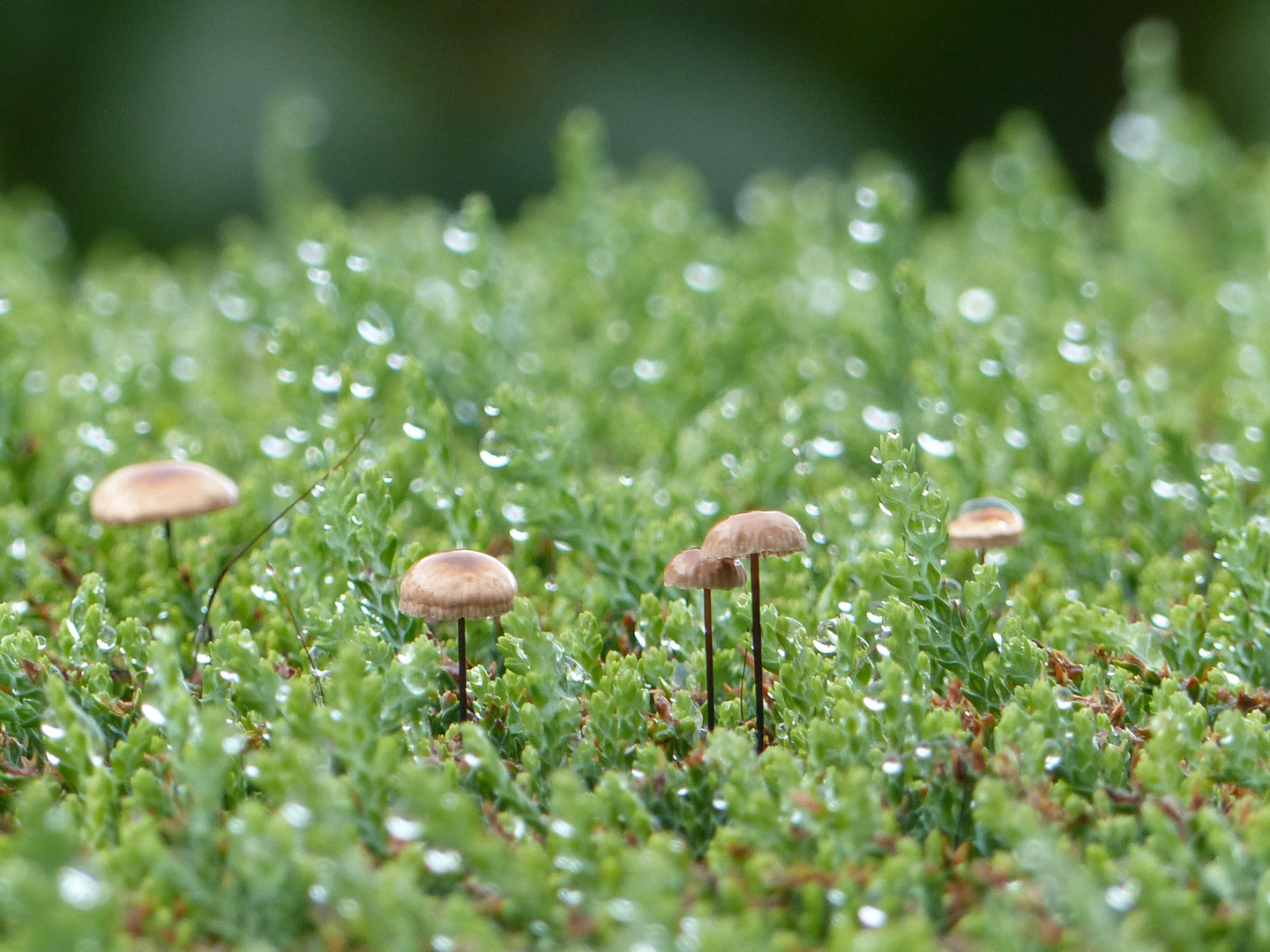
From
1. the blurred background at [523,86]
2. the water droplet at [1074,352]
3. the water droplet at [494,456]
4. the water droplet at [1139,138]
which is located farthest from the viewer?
the blurred background at [523,86]

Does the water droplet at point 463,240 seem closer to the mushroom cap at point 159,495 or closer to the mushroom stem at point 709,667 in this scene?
the mushroom cap at point 159,495

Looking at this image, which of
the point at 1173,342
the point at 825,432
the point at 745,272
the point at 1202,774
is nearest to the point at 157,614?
the point at 825,432

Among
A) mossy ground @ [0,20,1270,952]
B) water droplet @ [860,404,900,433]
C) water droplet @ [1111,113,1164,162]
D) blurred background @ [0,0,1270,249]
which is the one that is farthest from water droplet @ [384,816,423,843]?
blurred background @ [0,0,1270,249]

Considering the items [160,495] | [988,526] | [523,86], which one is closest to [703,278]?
[988,526]

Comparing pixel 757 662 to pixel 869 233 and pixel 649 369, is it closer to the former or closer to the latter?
pixel 649 369

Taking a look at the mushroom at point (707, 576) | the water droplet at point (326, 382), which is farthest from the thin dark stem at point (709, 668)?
the water droplet at point (326, 382)
